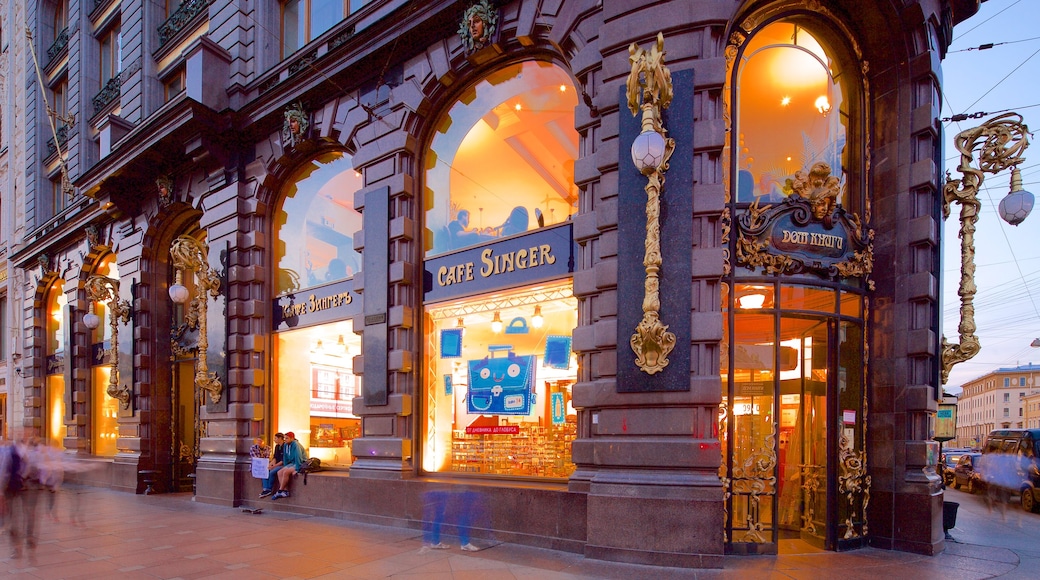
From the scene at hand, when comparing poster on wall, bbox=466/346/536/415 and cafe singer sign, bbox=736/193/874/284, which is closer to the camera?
cafe singer sign, bbox=736/193/874/284

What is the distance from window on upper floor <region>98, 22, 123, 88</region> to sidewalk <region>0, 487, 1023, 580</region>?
56.3 feet

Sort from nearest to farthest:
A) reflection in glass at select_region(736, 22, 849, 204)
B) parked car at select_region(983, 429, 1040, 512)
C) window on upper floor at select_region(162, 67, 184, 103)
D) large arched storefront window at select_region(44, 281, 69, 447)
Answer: reflection in glass at select_region(736, 22, 849, 204) → parked car at select_region(983, 429, 1040, 512) → window on upper floor at select_region(162, 67, 184, 103) → large arched storefront window at select_region(44, 281, 69, 447)

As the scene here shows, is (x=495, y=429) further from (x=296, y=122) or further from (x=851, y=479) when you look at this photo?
(x=296, y=122)

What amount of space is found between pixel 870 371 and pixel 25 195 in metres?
33.0

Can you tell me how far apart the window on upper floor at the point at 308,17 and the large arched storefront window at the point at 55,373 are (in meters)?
16.4

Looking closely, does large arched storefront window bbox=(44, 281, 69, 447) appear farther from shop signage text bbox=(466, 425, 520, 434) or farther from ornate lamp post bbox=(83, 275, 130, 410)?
shop signage text bbox=(466, 425, 520, 434)

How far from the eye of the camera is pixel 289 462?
14.3 metres

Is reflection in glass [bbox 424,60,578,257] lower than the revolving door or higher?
higher

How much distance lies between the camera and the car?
20000 mm

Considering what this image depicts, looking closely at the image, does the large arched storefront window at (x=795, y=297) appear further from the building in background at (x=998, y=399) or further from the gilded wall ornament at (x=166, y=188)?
the building in background at (x=998, y=399)

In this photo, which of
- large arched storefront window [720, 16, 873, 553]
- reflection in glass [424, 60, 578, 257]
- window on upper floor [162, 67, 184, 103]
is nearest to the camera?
large arched storefront window [720, 16, 873, 553]

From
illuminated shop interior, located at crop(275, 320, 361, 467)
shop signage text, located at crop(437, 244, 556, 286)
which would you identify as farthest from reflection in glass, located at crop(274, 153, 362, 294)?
shop signage text, located at crop(437, 244, 556, 286)

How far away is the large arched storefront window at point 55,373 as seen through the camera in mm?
26156

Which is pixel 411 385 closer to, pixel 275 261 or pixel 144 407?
pixel 275 261
